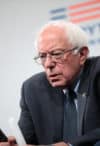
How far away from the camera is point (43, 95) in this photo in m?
1.48

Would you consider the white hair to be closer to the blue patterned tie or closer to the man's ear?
the man's ear

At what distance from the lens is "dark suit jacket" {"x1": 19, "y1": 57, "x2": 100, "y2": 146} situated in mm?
1342

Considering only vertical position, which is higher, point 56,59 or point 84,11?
point 84,11

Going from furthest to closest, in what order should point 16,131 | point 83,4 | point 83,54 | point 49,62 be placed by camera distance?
point 83,4
point 83,54
point 49,62
point 16,131

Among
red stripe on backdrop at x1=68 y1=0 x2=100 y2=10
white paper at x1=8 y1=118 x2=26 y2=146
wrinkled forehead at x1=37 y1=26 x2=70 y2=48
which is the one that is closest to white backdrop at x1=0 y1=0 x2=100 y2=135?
red stripe on backdrop at x1=68 y1=0 x2=100 y2=10

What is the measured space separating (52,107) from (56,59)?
22 cm

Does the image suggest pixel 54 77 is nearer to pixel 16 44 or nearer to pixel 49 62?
pixel 49 62

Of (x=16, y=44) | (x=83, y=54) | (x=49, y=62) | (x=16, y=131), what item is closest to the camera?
(x=16, y=131)

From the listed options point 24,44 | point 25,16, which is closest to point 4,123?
point 24,44

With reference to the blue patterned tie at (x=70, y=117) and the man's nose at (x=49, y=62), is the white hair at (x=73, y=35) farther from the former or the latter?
the blue patterned tie at (x=70, y=117)

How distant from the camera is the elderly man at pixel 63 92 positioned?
4.37 ft

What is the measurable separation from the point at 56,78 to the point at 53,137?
0.25 metres

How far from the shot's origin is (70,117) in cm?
137

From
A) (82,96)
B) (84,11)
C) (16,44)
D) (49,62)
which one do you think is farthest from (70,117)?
(16,44)
